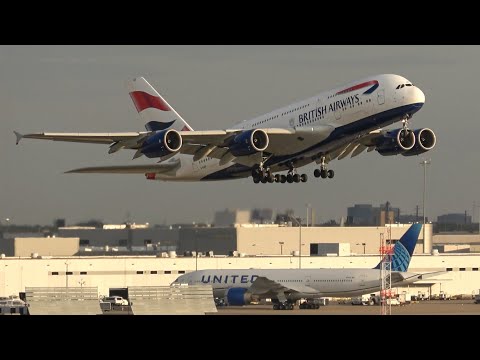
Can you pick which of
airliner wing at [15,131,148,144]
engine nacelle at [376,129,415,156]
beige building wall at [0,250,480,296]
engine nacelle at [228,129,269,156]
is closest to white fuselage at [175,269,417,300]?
beige building wall at [0,250,480,296]

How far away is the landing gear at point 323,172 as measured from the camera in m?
45.1

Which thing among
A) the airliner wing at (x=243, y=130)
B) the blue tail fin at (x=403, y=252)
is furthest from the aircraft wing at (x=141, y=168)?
the blue tail fin at (x=403, y=252)

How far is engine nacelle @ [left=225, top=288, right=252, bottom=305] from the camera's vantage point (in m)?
60.1

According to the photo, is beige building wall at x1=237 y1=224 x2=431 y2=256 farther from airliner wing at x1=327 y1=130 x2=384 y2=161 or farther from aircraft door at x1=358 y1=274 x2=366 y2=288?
airliner wing at x1=327 y1=130 x2=384 y2=161

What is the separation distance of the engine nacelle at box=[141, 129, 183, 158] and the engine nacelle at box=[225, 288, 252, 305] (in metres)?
19.7

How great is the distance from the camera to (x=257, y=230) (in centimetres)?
9038

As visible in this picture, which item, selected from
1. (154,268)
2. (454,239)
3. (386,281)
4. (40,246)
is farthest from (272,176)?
(454,239)

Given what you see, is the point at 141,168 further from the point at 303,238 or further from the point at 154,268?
the point at 303,238

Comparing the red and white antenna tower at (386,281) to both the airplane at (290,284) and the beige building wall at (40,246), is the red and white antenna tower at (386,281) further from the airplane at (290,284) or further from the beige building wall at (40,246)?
the beige building wall at (40,246)
